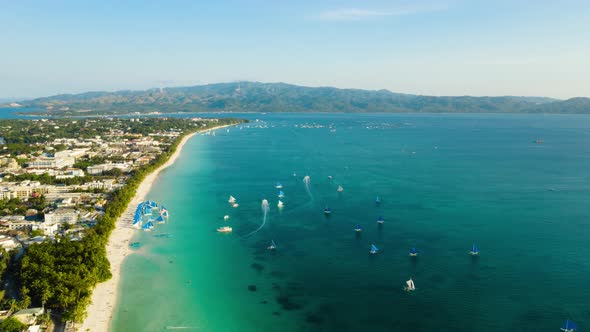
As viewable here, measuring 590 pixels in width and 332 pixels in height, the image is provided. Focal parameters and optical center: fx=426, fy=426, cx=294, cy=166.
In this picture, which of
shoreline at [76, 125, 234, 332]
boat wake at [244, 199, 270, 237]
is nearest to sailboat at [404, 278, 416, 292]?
boat wake at [244, 199, 270, 237]

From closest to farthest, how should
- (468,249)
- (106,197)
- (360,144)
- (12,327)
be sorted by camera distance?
(12,327) → (468,249) → (106,197) → (360,144)

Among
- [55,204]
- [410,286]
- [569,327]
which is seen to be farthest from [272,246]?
[55,204]

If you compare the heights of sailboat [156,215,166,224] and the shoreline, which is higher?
sailboat [156,215,166,224]

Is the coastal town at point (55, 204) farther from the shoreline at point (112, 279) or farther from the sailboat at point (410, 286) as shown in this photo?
the sailboat at point (410, 286)

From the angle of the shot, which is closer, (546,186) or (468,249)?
(468,249)

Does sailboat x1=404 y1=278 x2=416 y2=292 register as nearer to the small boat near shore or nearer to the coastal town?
the small boat near shore

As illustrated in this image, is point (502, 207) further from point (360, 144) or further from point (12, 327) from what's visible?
point (360, 144)

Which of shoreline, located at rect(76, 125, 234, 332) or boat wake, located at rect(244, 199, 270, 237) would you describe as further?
boat wake, located at rect(244, 199, 270, 237)

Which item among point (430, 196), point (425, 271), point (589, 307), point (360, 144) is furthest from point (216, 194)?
point (360, 144)
